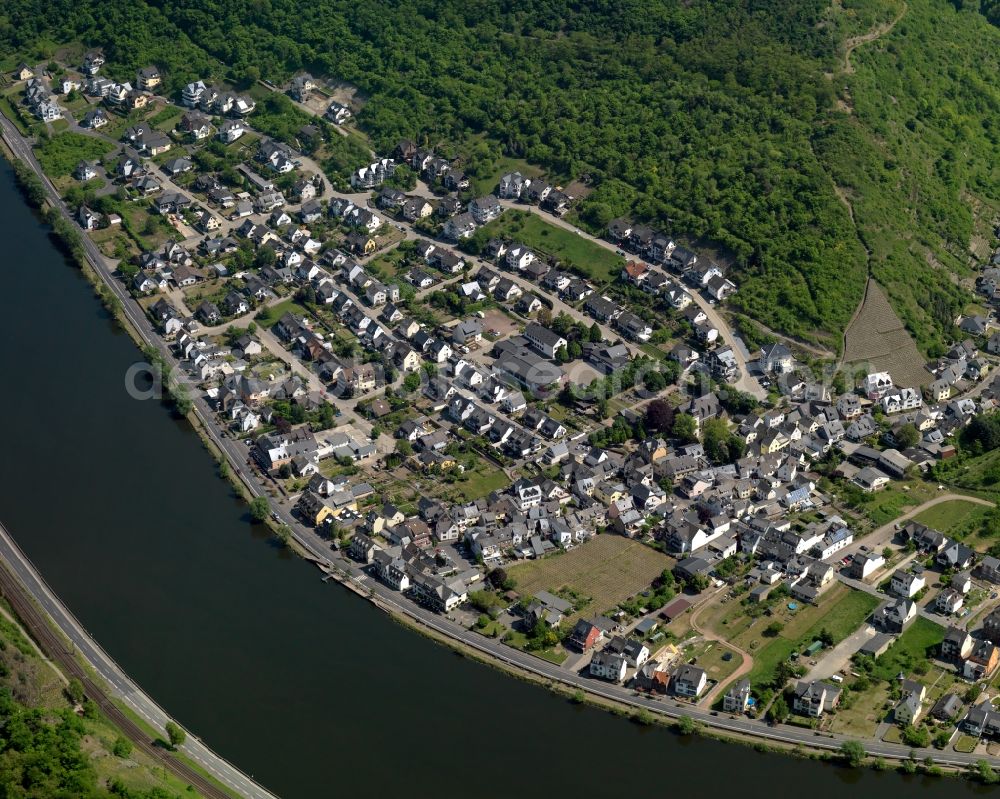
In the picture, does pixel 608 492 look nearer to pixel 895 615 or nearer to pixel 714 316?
pixel 895 615

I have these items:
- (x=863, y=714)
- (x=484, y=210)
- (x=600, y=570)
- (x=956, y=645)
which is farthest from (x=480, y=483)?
(x=484, y=210)

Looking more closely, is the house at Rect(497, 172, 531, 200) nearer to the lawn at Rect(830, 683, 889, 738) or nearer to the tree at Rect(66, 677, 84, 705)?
the lawn at Rect(830, 683, 889, 738)

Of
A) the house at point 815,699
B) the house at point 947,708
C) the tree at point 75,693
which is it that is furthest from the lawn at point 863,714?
the tree at point 75,693

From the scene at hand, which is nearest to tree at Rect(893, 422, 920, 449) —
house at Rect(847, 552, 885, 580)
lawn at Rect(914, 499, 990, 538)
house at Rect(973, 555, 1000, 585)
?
lawn at Rect(914, 499, 990, 538)

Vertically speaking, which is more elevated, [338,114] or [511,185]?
[511,185]

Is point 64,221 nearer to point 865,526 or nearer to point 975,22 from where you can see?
point 865,526

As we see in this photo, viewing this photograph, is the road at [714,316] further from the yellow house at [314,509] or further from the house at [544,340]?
the yellow house at [314,509]

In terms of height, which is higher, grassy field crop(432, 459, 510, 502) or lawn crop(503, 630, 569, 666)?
grassy field crop(432, 459, 510, 502)
